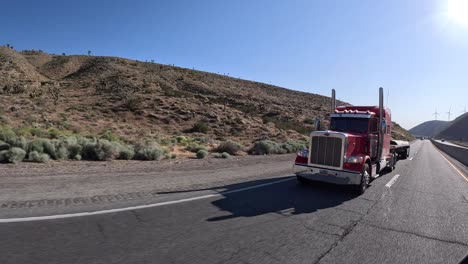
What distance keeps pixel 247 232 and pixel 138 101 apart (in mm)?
41517

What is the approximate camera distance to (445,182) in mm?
14867

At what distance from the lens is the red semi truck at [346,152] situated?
10797 mm

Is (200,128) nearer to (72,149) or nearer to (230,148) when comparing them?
(230,148)

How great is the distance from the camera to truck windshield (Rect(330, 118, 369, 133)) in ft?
41.2

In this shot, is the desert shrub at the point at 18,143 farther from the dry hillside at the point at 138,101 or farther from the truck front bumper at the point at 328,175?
the dry hillside at the point at 138,101

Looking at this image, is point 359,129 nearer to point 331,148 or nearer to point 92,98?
point 331,148

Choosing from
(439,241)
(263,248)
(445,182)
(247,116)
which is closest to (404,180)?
(445,182)

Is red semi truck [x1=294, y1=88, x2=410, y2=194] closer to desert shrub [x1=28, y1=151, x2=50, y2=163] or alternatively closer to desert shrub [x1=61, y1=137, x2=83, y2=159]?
desert shrub [x1=28, y1=151, x2=50, y2=163]

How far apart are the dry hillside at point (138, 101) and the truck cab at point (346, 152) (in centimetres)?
2127

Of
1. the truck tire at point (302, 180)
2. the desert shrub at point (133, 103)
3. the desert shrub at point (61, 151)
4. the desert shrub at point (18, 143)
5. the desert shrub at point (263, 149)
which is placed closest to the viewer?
the truck tire at point (302, 180)

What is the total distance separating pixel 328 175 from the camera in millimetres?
10961

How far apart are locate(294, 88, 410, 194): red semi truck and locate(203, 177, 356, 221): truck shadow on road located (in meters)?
0.45

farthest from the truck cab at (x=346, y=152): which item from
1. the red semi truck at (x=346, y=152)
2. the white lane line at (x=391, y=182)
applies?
the white lane line at (x=391, y=182)

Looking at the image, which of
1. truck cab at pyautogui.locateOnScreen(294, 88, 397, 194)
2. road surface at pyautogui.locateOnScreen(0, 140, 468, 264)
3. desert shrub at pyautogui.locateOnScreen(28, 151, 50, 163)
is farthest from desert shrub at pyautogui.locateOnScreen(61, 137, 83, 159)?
truck cab at pyautogui.locateOnScreen(294, 88, 397, 194)
